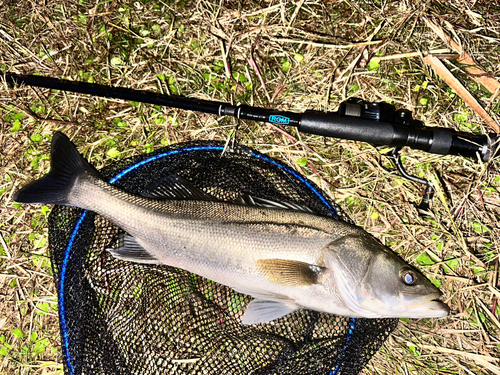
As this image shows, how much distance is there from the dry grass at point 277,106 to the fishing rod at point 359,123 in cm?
35

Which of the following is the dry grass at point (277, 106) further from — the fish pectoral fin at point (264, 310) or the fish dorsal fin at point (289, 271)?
the fish pectoral fin at point (264, 310)

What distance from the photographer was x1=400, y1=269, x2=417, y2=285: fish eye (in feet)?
7.70

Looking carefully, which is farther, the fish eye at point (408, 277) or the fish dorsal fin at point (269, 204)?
the fish dorsal fin at point (269, 204)

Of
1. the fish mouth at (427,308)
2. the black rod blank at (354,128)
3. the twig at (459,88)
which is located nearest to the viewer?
the fish mouth at (427,308)

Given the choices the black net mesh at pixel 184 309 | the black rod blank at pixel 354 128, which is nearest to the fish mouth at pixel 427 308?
the black net mesh at pixel 184 309

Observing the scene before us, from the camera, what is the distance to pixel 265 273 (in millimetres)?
2375

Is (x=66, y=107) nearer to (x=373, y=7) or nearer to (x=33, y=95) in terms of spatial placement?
(x=33, y=95)

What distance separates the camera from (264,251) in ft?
7.80

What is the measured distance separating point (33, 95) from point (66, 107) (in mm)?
278

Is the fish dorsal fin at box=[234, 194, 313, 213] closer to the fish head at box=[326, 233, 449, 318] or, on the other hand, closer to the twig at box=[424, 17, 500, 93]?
the fish head at box=[326, 233, 449, 318]

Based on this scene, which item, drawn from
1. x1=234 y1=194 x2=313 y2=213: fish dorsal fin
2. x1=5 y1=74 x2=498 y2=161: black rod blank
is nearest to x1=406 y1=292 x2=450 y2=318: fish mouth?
x1=234 y1=194 x2=313 y2=213: fish dorsal fin

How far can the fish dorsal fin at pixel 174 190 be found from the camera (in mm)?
2576

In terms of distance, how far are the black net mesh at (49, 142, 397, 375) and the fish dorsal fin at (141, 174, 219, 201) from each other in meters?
0.15

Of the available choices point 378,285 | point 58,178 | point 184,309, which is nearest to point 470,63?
point 378,285
